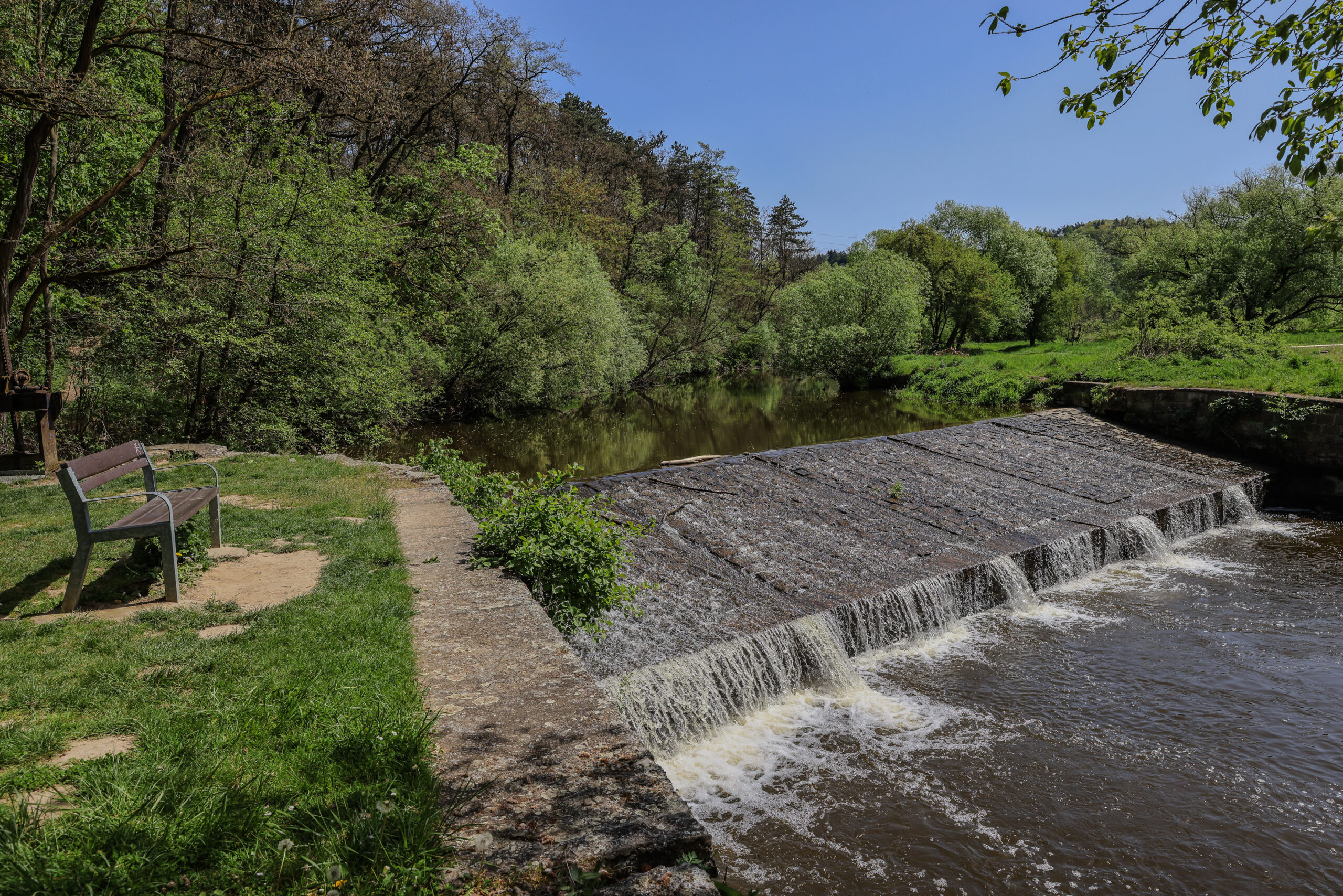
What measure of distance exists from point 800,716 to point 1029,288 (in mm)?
46156

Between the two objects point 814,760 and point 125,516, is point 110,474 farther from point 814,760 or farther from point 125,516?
point 814,760

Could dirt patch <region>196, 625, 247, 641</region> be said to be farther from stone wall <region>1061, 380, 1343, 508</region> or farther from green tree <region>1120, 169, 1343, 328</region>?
green tree <region>1120, 169, 1343, 328</region>

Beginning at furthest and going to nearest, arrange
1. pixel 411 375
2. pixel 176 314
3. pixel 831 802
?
pixel 411 375
pixel 176 314
pixel 831 802

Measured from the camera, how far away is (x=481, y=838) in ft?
8.39

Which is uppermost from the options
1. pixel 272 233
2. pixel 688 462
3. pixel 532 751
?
pixel 272 233

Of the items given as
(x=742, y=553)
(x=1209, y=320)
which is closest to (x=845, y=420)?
(x=1209, y=320)

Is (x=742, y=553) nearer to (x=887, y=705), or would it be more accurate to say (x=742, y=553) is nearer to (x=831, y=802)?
(x=887, y=705)

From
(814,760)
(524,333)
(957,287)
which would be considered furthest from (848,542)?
(957,287)

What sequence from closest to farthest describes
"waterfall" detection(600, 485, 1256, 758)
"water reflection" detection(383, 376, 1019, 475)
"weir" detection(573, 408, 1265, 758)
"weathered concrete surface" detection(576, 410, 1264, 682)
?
"waterfall" detection(600, 485, 1256, 758)
"weir" detection(573, 408, 1265, 758)
"weathered concrete surface" detection(576, 410, 1264, 682)
"water reflection" detection(383, 376, 1019, 475)

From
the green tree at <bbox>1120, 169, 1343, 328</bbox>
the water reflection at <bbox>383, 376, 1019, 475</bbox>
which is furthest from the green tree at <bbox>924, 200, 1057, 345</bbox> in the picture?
the water reflection at <bbox>383, 376, 1019, 475</bbox>

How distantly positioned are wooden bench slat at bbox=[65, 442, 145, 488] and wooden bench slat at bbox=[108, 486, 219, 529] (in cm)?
33

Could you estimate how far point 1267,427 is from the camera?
14461mm

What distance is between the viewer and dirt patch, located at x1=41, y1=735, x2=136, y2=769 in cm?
284

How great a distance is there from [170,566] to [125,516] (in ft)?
2.19
